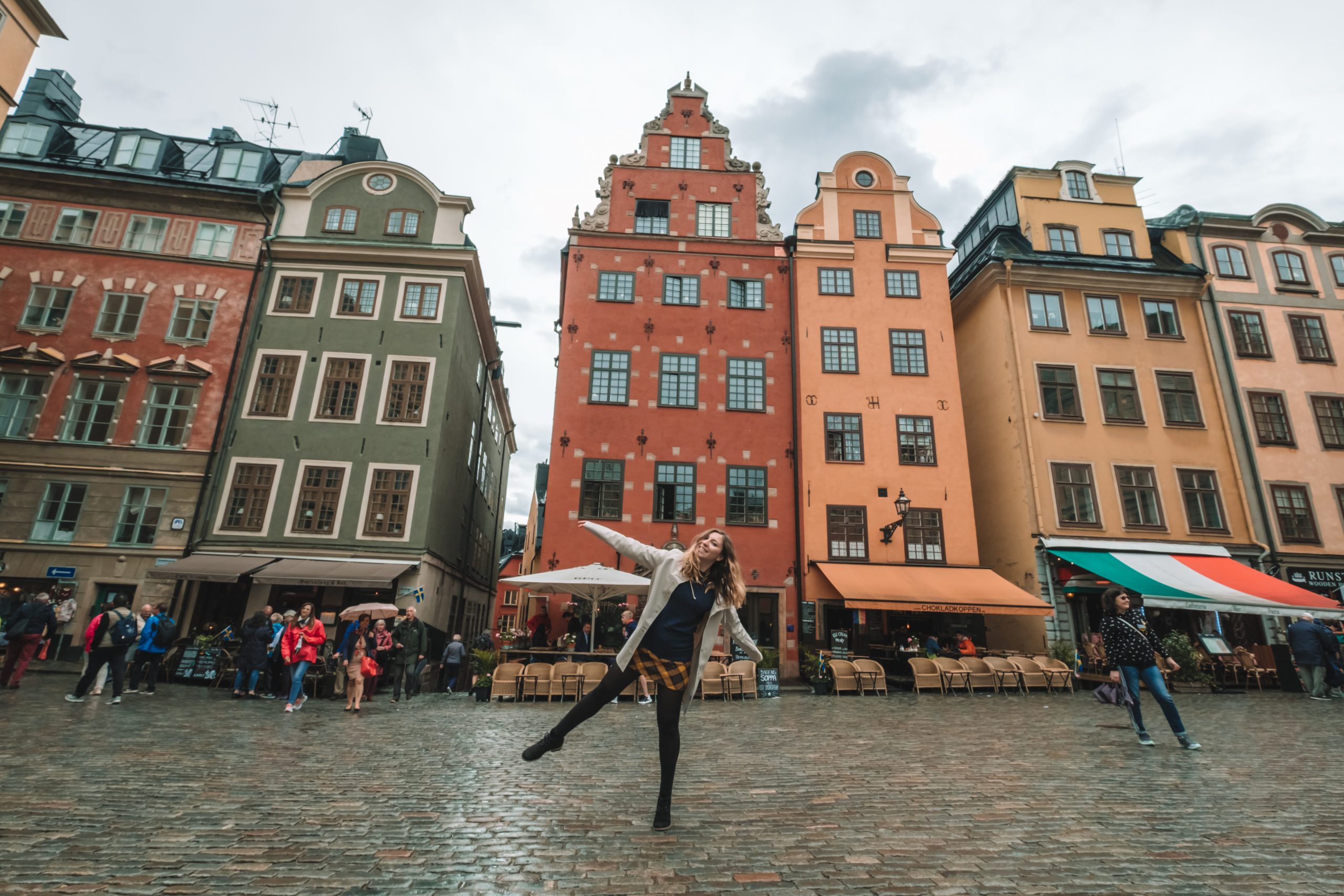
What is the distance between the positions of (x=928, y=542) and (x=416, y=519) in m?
16.1

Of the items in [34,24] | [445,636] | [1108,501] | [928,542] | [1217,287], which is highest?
[34,24]

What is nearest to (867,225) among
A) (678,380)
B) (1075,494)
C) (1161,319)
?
(678,380)

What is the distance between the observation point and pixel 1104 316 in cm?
2358

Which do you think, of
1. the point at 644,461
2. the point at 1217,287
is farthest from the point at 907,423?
the point at 1217,287

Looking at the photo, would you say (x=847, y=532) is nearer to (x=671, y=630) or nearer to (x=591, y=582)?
(x=591, y=582)

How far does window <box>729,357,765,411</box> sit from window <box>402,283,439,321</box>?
34.0ft

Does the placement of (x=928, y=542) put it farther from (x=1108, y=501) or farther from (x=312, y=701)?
(x=312, y=701)

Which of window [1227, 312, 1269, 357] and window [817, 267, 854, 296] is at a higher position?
window [817, 267, 854, 296]

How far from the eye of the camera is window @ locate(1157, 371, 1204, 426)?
74.0 feet

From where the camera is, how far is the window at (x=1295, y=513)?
70.2ft

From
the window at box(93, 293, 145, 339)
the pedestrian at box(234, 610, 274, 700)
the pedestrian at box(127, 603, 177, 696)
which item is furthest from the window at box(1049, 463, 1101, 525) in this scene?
the window at box(93, 293, 145, 339)

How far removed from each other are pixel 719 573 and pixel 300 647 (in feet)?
35.7

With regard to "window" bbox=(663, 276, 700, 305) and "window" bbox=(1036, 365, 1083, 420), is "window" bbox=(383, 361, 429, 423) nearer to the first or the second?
"window" bbox=(663, 276, 700, 305)

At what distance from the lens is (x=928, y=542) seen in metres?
20.9
